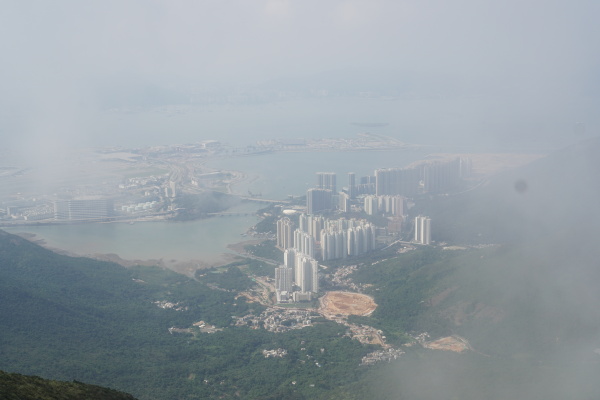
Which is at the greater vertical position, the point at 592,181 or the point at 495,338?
the point at 592,181

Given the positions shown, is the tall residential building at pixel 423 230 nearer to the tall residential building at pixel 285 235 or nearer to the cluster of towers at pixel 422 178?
the tall residential building at pixel 285 235

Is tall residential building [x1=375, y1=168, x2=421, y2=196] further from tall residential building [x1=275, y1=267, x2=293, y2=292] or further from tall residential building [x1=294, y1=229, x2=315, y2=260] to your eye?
tall residential building [x1=275, y1=267, x2=293, y2=292]

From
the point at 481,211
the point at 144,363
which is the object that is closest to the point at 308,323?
the point at 144,363

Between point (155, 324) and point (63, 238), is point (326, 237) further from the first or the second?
point (63, 238)

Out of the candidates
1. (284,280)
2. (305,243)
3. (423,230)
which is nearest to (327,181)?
(423,230)

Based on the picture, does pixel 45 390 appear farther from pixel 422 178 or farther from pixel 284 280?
pixel 422 178

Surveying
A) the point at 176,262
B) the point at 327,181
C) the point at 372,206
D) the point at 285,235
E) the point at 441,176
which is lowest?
the point at 176,262

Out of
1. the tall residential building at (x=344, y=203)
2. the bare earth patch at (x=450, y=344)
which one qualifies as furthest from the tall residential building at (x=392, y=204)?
the bare earth patch at (x=450, y=344)
